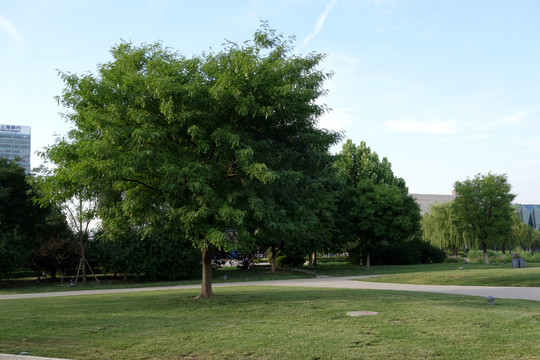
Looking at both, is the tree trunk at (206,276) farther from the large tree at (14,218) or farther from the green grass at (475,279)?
the large tree at (14,218)

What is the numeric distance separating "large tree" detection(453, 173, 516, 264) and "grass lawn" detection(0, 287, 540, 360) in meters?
27.7

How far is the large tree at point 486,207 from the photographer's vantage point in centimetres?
3769

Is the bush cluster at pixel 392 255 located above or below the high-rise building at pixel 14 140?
below

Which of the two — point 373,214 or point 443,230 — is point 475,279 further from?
point 443,230

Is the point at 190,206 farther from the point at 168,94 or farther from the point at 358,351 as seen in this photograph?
the point at 358,351

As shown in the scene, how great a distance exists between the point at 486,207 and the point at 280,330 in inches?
1386

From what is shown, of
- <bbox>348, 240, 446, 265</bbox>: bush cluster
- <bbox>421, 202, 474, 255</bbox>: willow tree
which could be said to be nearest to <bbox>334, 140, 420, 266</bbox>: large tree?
<bbox>348, 240, 446, 265</bbox>: bush cluster

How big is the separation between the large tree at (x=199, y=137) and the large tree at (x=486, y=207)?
29.0 meters

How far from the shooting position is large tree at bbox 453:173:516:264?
3769 centimetres

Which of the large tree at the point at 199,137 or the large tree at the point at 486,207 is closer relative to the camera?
the large tree at the point at 199,137

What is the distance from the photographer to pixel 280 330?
8.57m

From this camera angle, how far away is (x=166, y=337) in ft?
26.7

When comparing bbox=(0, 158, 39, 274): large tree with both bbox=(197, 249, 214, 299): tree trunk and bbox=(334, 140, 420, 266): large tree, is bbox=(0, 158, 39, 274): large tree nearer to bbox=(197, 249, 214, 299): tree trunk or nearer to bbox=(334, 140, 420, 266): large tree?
bbox=(197, 249, 214, 299): tree trunk

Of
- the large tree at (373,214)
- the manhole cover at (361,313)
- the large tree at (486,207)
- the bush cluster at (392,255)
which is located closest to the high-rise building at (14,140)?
the bush cluster at (392,255)
